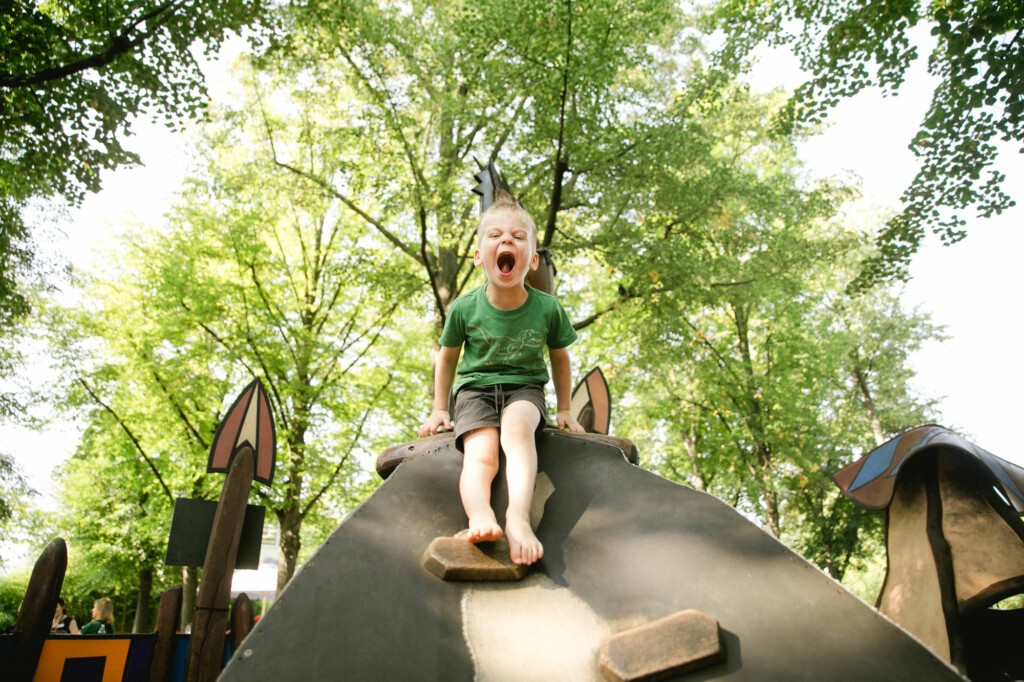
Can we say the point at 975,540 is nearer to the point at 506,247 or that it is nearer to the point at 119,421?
the point at 506,247

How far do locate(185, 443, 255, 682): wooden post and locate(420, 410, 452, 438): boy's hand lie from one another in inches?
71.1

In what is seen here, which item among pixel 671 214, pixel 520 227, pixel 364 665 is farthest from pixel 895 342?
pixel 364 665

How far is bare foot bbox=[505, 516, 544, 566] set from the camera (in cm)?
173

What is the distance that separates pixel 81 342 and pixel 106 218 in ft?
12.2

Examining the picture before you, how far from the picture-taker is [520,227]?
2418 mm

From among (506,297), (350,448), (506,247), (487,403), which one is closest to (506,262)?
(506,247)

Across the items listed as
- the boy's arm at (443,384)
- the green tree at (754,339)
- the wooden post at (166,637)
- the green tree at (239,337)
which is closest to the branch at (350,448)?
the green tree at (239,337)

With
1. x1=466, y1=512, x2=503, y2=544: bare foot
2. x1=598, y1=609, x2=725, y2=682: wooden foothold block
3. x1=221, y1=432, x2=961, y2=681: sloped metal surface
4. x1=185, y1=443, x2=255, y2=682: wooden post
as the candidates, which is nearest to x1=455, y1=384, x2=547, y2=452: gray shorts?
x1=221, y1=432, x2=961, y2=681: sloped metal surface

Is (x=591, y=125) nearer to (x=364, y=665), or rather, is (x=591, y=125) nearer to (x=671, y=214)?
(x=671, y=214)

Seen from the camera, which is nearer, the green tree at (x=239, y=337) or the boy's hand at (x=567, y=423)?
the boy's hand at (x=567, y=423)

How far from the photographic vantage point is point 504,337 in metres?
2.54

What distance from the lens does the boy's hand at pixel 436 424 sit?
8.45ft

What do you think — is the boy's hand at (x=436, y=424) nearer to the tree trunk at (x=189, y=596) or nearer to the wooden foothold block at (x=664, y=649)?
the wooden foothold block at (x=664, y=649)

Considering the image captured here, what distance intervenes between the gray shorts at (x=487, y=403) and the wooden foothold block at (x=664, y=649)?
3.14 feet
